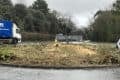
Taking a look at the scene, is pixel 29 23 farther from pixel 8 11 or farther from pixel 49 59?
pixel 49 59

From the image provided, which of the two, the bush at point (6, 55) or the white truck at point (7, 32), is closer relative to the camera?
the bush at point (6, 55)

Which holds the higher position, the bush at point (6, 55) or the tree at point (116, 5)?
the tree at point (116, 5)

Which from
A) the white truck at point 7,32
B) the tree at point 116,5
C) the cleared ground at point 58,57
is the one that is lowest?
the cleared ground at point 58,57

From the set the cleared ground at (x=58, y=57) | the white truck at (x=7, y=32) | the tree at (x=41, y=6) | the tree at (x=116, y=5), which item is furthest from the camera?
the tree at (x=41, y=6)

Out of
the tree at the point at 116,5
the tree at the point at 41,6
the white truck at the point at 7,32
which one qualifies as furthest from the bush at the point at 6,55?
the tree at the point at 41,6

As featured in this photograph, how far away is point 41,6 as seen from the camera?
119 meters

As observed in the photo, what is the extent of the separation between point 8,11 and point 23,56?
69.4m

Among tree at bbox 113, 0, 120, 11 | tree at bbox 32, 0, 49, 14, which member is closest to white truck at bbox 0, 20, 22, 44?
tree at bbox 113, 0, 120, 11

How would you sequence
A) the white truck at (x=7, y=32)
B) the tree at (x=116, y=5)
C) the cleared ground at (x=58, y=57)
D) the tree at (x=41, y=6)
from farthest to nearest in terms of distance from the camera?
the tree at (x=41, y=6) < the tree at (x=116, y=5) < the white truck at (x=7, y=32) < the cleared ground at (x=58, y=57)

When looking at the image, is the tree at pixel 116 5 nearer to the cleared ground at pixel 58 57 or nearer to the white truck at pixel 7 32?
the white truck at pixel 7 32

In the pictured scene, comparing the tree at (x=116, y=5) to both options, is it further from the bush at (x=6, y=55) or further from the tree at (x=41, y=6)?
the bush at (x=6, y=55)

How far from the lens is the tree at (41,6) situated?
387ft

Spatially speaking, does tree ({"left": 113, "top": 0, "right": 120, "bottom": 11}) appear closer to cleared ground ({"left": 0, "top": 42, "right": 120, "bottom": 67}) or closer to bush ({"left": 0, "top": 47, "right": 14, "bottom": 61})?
cleared ground ({"left": 0, "top": 42, "right": 120, "bottom": 67})

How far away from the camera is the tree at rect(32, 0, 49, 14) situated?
387 feet
